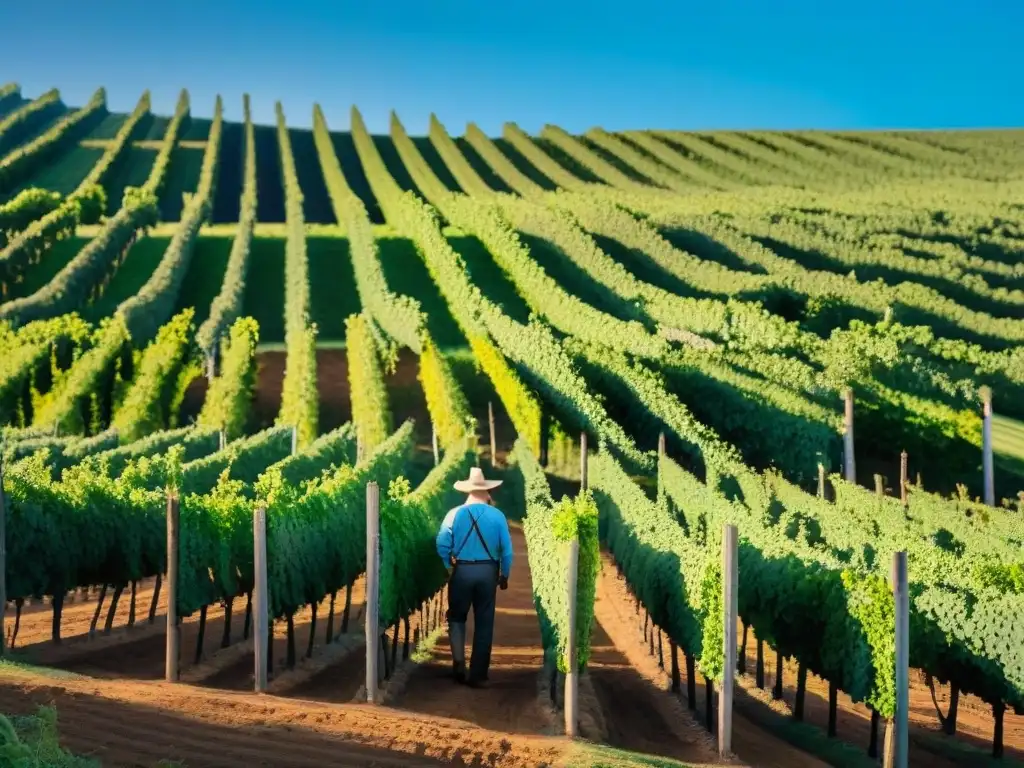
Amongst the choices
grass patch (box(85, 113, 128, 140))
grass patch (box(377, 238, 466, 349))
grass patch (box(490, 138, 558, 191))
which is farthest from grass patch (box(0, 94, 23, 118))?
grass patch (box(377, 238, 466, 349))

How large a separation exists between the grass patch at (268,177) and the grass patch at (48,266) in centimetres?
1126

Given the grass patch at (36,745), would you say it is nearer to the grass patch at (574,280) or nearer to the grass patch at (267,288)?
the grass patch at (574,280)

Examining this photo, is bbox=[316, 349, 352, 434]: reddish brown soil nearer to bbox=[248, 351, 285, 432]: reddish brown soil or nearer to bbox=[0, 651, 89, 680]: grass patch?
bbox=[248, 351, 285, 432]: reddish brown soil

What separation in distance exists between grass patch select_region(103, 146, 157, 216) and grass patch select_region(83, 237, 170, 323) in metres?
7.35

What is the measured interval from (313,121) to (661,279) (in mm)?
52618

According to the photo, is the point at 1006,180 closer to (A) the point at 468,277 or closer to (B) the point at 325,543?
(A) the point at 468,277

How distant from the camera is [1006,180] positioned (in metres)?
63.2

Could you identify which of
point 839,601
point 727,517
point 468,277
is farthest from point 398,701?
point 468,277

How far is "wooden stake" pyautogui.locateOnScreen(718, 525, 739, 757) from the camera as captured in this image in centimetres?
1095

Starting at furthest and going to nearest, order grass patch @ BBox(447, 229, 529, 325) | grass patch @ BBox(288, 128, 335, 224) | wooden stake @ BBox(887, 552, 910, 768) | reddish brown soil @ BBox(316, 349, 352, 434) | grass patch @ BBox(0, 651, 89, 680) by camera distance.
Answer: grass patch @ BBox(288, 128, 335, 224), grass patch @ BBox(447, 229, 529, 325), reddish brown soil @ BBox(316, 349, 352, 434), grass patch @ BBox(0, 651, 89, 680), wooden stake @ BBox(887, 552, 910, 768)

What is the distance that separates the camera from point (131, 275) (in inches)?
1987

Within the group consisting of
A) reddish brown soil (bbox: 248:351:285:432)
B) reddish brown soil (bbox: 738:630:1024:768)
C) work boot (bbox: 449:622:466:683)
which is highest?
reddish brown soil (bbox: 248:351:285:432)

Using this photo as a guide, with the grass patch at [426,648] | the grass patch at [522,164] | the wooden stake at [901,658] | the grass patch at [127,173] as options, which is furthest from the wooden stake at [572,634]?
the grass patch at [522,164]

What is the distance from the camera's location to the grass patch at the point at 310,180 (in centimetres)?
6575
